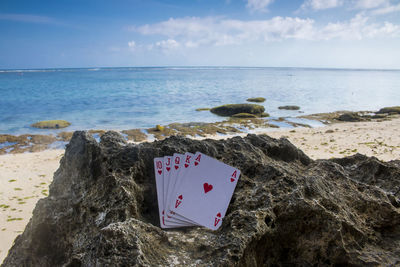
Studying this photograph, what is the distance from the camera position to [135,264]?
2172 mm

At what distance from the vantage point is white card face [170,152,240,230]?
312cm

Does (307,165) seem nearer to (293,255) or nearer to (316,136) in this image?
(293,255)

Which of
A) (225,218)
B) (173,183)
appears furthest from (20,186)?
(225,218)

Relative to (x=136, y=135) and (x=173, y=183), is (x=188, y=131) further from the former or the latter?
(x=173, y=183)

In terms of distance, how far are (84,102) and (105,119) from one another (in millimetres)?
15536

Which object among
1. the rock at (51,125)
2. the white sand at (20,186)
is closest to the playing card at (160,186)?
the white sand at (20,186)

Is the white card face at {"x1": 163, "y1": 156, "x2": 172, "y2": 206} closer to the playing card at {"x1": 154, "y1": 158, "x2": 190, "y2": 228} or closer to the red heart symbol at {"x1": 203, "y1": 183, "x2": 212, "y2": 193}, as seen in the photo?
the playing card at {"x1": 154, "y1": 158, "x2": 190, "y2": 228}

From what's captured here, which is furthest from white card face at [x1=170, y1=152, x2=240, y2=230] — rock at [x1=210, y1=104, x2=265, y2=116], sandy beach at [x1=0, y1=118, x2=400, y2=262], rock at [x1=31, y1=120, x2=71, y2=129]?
rock at [x1=210, y1=104, x2=265, y2=116]

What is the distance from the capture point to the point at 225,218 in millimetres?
2867

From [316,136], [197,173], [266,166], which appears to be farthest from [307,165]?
[316,136]

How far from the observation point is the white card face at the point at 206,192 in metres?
3.12

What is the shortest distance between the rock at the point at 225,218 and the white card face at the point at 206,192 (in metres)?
0.14

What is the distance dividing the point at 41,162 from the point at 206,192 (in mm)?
15061

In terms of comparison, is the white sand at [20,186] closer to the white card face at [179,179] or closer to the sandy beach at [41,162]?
the sandy beach at [41,162]
